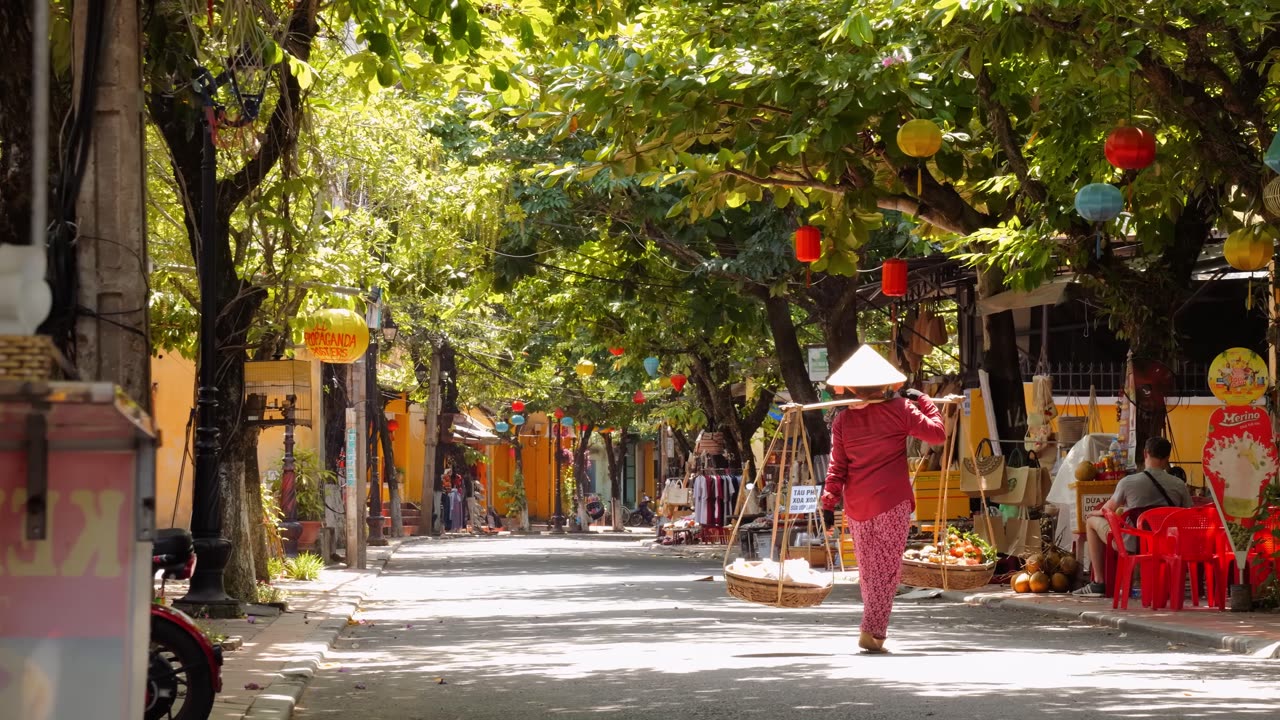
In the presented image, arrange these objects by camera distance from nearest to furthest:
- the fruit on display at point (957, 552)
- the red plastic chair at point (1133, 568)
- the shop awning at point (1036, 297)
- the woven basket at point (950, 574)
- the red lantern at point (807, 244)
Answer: the woven basket at point (950, 574) < the red plastic chair at point (1133, 568) < the fruit on display at point (957, 552) < the red lantern at point (807, 244) < the shop awning at point (1036, 297)

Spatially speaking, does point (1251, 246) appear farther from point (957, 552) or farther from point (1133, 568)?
point (957, 552)

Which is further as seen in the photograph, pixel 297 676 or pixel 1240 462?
pixel 1240 462

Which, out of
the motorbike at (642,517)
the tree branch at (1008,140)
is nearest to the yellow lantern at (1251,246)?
the tree branch at (1008,140)

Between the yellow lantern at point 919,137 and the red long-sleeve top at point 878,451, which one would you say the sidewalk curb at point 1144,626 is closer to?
the red long-sleeve top at point 878,451

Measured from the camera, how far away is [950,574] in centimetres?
1493

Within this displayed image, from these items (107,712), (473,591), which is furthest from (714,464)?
(107,712)

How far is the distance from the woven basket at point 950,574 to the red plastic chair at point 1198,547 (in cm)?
162

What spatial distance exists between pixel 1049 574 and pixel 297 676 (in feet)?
33.2

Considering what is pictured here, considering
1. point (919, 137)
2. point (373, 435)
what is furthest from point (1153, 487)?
point (373, 435)

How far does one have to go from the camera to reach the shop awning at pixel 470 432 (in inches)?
2119

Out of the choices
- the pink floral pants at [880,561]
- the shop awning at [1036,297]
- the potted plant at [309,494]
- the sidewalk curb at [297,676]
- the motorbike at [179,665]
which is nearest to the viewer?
the motorbike at [179,665]

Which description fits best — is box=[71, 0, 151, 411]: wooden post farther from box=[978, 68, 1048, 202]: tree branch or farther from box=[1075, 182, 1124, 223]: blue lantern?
box=[978, 68, 1048, 202]: tree branch

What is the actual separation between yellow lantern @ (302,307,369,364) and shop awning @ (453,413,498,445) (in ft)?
110

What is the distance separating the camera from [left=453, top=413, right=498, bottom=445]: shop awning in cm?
5381
